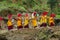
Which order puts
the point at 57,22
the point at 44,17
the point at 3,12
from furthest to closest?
the point at 3,12, the point at 57,22, the point at 44,17

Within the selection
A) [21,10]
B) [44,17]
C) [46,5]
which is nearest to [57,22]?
[44,17]

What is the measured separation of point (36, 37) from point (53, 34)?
11.0 inches

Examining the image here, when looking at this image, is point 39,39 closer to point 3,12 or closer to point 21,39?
point 21,39

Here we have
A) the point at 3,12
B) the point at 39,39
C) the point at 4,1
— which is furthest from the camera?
the point at 4,1

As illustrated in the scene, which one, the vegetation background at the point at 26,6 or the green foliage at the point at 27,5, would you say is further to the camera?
the green foliage at the point at 27,5

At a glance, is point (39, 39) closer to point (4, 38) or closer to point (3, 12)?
point (4, 38)

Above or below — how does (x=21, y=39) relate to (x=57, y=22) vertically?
above

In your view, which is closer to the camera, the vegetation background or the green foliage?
the vegetation background

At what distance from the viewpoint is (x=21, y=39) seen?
433 cm

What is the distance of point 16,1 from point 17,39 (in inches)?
342

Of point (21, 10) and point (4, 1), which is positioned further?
point (4, 1)

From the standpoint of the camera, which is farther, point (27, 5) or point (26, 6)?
point (27, 5)

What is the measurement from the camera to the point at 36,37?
4281 mm

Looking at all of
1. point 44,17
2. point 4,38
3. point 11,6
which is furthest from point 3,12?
point 4,38
